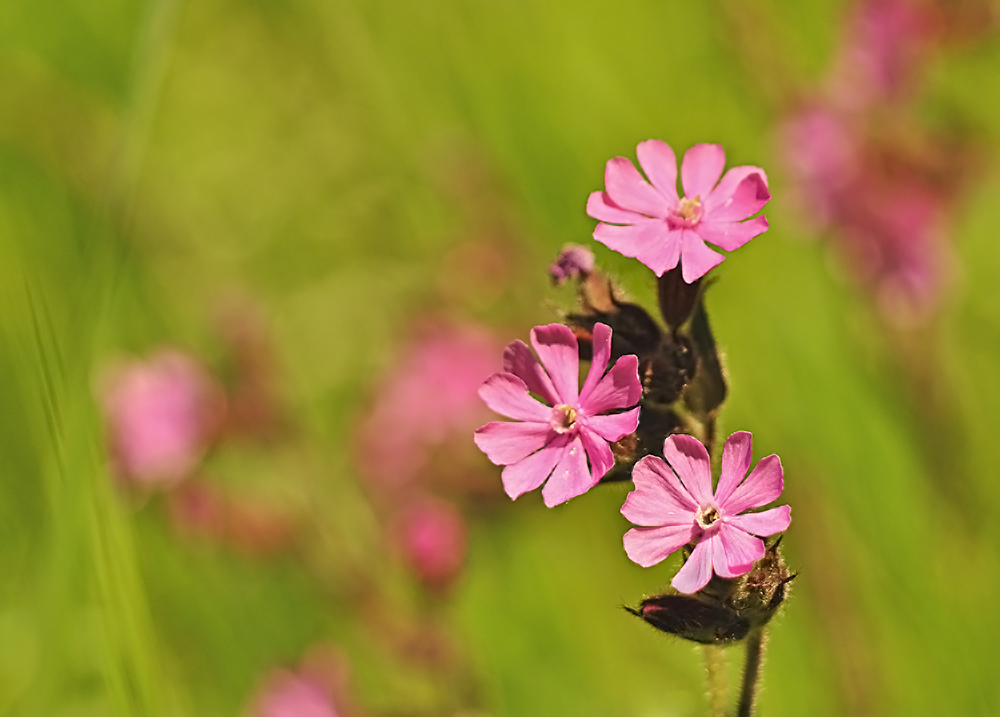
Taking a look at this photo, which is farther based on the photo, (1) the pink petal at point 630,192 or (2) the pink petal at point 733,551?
(1) the pink petal at point 630,192

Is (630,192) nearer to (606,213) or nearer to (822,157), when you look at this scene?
(606,213)

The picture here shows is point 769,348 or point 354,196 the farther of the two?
point 354,196

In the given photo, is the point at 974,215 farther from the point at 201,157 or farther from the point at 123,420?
the point at 201,157

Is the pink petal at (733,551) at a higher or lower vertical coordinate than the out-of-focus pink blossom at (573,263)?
lower

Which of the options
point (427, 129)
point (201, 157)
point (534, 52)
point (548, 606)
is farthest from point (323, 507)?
point (201, 157)

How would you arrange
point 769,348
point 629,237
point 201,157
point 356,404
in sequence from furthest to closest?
point 201,157
point 356,404
point 769,348
point 629,237

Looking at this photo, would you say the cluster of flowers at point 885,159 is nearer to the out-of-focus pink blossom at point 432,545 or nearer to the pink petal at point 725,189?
the out-of-focus pink blossom at point 432,545

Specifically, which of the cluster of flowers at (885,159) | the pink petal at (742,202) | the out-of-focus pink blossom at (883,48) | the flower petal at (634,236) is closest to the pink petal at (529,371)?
the flower petal at (634,236)
